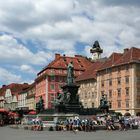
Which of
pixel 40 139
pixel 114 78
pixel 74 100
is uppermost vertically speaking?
pixel 114 78

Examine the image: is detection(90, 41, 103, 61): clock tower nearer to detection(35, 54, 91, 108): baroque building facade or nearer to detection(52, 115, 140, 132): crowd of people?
detection(35, 54, 91, 108): baroque building facade

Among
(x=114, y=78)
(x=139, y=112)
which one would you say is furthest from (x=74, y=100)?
(x=114, y=78)

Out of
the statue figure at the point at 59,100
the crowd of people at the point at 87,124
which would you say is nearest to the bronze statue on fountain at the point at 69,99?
the statue figure at the point at 59,100

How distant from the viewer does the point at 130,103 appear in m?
80.6

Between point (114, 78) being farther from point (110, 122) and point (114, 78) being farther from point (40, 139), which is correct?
point (40, 139)

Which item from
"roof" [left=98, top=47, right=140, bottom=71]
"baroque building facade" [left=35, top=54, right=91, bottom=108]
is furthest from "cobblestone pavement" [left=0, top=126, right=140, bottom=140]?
"baroque building facade" [left=35, top=54, right=91, bottom=108]

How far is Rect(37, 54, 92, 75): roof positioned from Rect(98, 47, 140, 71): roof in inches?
860

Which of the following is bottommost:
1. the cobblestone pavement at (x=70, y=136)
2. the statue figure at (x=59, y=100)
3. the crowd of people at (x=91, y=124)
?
the cobblestone pavement at (x=70, y=136)

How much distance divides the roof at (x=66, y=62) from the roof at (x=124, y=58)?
21856 millimetres

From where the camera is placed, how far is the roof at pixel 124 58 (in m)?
82.6

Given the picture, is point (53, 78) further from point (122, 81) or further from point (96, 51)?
point (96, 51)

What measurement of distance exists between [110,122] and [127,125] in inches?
108

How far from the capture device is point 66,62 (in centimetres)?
11681

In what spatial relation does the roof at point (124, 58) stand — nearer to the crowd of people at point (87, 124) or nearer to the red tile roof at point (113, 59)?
the red tile roof at point (113, 59)
